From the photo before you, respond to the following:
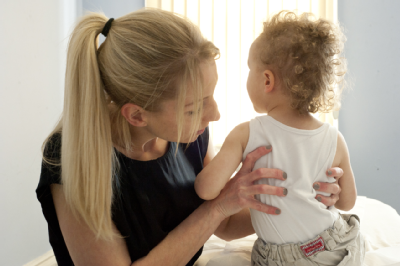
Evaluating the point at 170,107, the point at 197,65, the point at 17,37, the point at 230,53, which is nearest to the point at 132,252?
the point at 170,107

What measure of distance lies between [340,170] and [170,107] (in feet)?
1.75

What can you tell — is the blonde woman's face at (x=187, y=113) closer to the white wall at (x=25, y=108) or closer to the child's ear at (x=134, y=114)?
the child's ear at (x=134, y=114)

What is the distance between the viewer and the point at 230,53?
2.86m

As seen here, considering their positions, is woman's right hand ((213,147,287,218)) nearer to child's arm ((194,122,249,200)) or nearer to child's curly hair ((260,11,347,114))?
child's arm ((194,122,249,200))

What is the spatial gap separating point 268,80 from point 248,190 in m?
0.35

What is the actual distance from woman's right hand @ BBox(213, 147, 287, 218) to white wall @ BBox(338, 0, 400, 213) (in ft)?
7.30

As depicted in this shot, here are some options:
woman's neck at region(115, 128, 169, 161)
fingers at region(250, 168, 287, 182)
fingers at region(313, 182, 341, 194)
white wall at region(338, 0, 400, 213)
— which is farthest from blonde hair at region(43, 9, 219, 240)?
white wall at region(338, 0, 400, 213)

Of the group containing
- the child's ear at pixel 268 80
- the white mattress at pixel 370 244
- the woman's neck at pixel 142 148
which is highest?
the child's ear at pixel 268 80

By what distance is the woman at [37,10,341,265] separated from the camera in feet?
2.80

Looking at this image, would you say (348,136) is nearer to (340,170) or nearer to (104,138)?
(340,170)

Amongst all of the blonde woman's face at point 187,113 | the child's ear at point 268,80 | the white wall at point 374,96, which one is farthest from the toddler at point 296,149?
the white wall at point 374,96

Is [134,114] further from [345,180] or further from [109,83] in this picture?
[345,180]

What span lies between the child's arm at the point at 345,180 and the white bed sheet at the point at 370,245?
0.64ft

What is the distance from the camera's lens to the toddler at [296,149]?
36.1 inches
